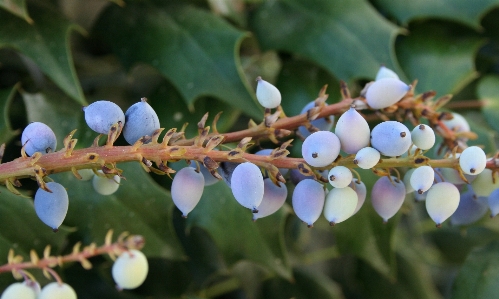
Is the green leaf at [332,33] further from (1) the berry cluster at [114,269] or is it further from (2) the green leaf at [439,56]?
(1) the berry cluster at [114,269]

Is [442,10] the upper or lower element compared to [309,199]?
upper

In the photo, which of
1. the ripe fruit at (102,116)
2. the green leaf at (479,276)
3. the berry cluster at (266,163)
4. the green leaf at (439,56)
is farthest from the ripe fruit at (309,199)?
the green leaf at (439,56)

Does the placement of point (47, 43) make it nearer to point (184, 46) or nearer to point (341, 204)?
point (184, 46)

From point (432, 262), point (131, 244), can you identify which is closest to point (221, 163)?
point (131, 244)

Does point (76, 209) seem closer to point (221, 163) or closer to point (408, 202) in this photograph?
point (221, 163)

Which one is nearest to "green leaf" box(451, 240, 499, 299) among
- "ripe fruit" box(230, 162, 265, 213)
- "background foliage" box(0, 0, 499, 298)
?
"background foliage" box(0, 0, 499, 298)

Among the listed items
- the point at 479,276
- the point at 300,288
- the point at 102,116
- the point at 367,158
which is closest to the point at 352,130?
the point at 367,158
